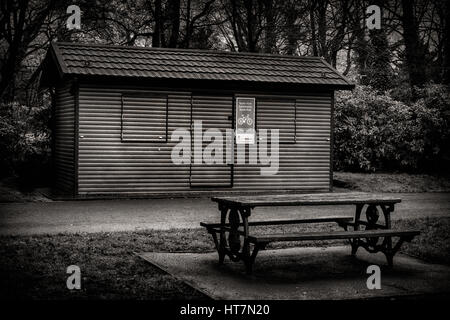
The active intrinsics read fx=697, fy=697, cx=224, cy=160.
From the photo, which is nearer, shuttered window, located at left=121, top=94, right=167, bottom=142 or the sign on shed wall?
shuttered window, located at left=121, top=94, right=167, bottom=142

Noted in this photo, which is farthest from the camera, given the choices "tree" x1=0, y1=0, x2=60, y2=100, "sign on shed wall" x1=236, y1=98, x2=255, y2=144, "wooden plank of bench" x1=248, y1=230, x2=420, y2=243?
"tree" x1=0, y1=0, x2=60, y2=100

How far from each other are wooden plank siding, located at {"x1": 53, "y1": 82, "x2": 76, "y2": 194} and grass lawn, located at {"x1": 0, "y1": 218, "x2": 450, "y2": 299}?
265 inches

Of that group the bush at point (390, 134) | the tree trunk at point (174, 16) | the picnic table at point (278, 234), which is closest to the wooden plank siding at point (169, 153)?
the bush at point (390, 134)

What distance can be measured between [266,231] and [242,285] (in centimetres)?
385

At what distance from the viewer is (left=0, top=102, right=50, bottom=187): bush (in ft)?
63.6

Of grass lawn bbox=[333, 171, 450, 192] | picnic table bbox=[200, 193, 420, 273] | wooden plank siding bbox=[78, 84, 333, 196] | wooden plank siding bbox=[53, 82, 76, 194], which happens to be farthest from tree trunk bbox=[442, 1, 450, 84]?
picnic table bbox=[200, 193, 420, 273]

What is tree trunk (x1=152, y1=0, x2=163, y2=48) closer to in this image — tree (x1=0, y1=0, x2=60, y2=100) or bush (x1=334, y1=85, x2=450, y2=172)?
tree (x1=0, y1=0, x2=60, y2=100)

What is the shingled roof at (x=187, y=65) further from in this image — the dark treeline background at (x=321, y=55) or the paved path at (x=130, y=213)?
the dark treeline background at (x=321, y=55)

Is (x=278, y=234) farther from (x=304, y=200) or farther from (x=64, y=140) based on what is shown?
Answer: (x=64, y=140)

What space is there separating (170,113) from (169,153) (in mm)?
1000

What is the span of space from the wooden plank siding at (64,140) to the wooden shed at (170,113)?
26 millimetres

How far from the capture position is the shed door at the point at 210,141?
17.7 metres

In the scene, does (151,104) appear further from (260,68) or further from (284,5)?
(284,5)
